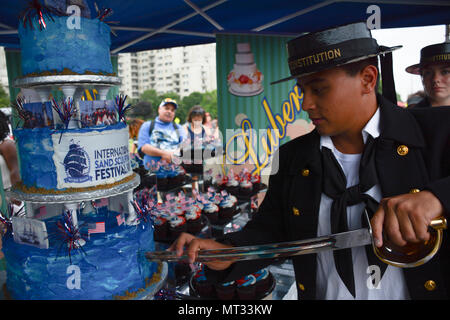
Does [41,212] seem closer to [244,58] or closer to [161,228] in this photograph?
[161,228]

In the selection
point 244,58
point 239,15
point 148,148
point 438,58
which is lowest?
point 148,148

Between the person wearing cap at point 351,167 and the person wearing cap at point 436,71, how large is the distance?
85.6 inches

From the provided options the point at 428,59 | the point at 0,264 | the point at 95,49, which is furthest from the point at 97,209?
the point at 428,59

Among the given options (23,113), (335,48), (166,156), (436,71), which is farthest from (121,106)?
(166,156)

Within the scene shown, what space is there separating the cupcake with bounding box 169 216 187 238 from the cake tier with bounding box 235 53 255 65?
2960 millimetres

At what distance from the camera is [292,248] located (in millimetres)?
1250

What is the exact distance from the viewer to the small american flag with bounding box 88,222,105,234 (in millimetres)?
1869

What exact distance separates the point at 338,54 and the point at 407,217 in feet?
2.33

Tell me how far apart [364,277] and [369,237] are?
413 mm

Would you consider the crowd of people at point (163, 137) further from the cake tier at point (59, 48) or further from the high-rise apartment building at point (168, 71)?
the high-rise apartment building at point (168, 71)

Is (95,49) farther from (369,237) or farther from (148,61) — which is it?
(148,61)

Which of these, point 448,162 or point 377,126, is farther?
point 377,126

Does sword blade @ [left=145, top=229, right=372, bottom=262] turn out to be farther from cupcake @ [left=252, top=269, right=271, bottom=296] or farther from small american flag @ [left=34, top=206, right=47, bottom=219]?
cupcake @ [left=252, top=269, right=271, bottom=296]

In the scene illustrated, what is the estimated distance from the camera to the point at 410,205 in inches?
39.1
